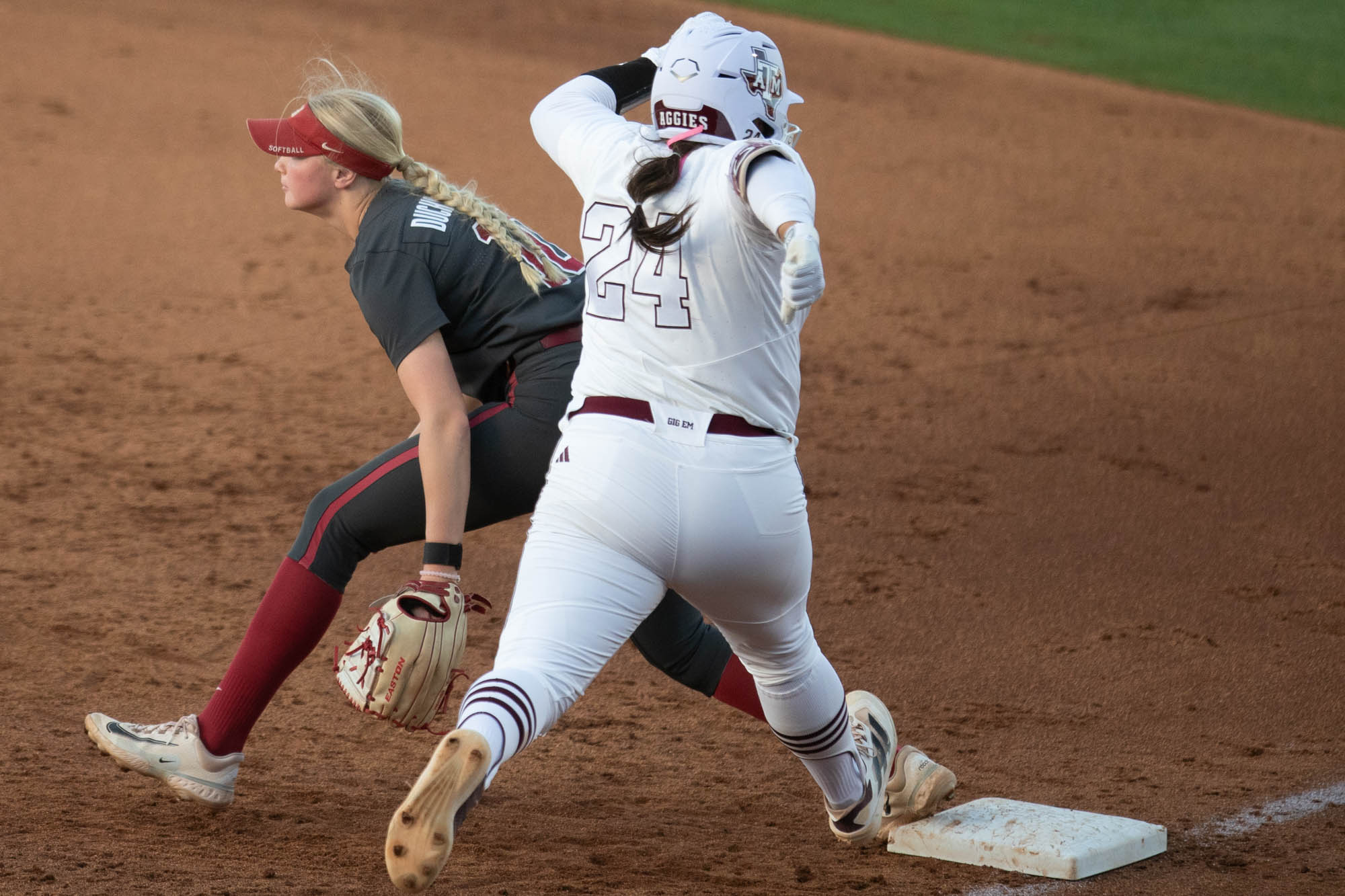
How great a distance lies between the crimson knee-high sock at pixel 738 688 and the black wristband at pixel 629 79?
1158 millimetres

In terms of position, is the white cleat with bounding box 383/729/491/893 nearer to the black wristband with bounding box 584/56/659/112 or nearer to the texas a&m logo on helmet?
the texas a&m logo on helmet

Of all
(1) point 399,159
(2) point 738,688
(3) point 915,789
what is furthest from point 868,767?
(1) point 399,159

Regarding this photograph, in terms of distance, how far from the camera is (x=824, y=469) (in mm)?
5859

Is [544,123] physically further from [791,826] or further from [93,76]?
[93,76]

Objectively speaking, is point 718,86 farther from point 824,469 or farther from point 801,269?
point 824,469

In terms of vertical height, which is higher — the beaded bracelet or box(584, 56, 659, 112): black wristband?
box(584, 56, 659, 112): black wristband

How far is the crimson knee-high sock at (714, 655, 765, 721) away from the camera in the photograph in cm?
318

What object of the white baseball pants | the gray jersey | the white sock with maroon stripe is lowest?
the white sock with maroon stripe

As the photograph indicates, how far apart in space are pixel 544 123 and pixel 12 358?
A: 4.80 m

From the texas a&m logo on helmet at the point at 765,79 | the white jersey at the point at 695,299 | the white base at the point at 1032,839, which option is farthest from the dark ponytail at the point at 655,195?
the white base at the point at 1032,839

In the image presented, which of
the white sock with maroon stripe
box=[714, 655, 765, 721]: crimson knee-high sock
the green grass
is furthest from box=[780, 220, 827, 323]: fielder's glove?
the green grass

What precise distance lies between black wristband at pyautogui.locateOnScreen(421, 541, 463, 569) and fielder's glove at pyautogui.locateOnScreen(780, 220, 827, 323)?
0.97m

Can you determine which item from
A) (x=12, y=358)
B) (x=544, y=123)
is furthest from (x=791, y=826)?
(x=12, y=358)

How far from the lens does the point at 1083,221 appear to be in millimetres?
9031
